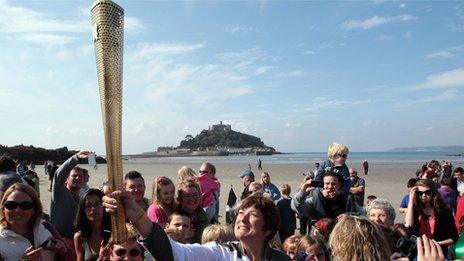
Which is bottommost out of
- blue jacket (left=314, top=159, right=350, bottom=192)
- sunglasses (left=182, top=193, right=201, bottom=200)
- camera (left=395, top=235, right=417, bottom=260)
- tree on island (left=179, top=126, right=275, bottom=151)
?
camera (left=395, top=235, right=417, bottom=260)

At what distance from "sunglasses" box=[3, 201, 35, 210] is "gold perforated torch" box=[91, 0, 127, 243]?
181 cm

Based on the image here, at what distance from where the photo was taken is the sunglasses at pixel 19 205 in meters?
3.66

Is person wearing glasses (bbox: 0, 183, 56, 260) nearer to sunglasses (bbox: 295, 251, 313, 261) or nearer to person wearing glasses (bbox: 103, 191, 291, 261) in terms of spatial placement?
person wearing glasses (bbox: 103, 191, 291, 261)

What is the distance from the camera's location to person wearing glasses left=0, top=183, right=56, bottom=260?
3557mm

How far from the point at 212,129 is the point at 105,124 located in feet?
633

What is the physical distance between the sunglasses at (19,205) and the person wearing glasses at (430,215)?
396 cm

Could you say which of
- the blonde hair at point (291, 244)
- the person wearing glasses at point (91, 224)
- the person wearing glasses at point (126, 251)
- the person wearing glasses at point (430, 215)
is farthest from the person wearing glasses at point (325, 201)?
the person wearing glasses at point (126, 251)

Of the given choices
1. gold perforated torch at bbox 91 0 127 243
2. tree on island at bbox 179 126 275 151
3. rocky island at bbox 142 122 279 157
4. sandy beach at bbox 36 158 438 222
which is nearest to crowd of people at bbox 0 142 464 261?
gold perforated torch at bbox 91 0 127 243

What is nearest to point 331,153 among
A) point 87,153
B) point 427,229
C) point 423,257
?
point 427,229

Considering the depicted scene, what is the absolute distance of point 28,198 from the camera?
12.3 feet

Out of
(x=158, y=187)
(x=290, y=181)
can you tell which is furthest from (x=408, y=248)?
(x=290, y=181)

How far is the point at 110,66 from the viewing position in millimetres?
2211

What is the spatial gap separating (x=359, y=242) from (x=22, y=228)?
260 centimetres

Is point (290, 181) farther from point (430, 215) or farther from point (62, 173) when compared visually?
point (62, 173)
